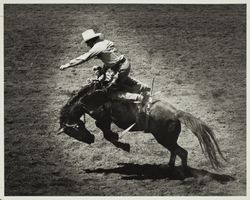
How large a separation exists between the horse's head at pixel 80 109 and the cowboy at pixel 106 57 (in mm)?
253

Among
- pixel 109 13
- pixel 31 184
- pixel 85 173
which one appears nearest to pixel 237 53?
pixel 109 13

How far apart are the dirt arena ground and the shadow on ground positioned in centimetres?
1

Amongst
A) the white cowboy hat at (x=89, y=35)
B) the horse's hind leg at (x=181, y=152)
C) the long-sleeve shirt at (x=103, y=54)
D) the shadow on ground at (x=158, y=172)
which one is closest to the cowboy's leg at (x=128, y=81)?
the long-sleeve shirt at (x=103, y=54)

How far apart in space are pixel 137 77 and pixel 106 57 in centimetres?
59

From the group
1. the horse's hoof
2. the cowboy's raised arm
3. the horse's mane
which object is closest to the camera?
the cowboy's raised arm

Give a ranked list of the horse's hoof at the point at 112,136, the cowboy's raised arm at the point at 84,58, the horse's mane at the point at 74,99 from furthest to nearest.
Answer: the horse's hoof at the point at 112,136 < the horse's mane at the point at 74,99 < the cowboy's raised arm at the point at 84,58

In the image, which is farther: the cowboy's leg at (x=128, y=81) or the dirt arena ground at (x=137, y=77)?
the dirt arena ground at (x=137, y=77)

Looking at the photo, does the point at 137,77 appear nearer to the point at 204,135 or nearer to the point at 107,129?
the point at 107,129

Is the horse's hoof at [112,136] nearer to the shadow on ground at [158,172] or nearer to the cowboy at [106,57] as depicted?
the shadow on ground at [158,172]

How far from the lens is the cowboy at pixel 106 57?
703 centimetres

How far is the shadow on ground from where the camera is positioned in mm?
7230

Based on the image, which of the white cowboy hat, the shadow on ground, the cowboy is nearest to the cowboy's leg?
the cowboy

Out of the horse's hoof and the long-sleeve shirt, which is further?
the horse's hoof

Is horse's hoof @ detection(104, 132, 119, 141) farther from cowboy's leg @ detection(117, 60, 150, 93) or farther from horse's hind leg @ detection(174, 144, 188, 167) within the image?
horse's hind leg @ detection(174, 144, 188, 167)
